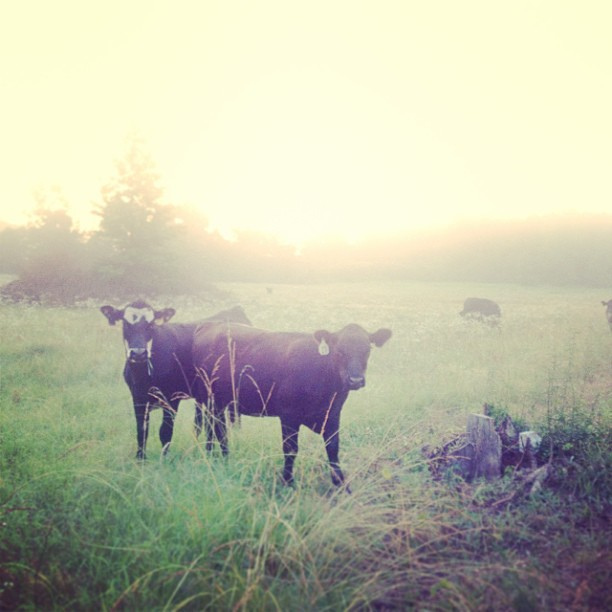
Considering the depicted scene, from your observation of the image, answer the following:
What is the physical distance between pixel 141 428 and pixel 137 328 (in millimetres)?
1294

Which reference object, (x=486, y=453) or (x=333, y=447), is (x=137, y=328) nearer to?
(x=333, y=447)

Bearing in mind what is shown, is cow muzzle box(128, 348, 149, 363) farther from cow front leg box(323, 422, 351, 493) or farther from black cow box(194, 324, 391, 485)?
cow front leg box(323, 422, 351, 493)

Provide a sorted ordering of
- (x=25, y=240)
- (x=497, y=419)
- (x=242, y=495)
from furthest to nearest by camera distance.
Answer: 1. (x=25, y=240)
2. (x=497, y=419)
3. (x=242, y=495)

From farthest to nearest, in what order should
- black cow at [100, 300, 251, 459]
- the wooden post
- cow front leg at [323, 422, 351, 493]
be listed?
1. black cow at [100, 300, 251, 459]
2. cow front leg at [323, 422, 351, 493]
3. the wooden post

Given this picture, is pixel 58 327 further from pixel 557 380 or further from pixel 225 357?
pixel 557 380

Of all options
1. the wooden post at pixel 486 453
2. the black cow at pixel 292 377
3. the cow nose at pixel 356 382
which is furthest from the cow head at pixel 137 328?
the wooden post at pixel 486 453

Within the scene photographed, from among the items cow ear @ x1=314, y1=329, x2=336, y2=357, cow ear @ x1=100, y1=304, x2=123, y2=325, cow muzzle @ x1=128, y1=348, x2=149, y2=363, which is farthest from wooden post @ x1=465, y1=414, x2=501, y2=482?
cow ear @ x1=100, y1=304, x2=123, y2=325

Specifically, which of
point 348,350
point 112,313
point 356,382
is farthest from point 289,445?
point 112,313

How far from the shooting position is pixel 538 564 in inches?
128

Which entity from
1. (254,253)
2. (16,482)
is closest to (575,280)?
(16,482)

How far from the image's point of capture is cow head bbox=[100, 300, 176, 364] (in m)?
5.36

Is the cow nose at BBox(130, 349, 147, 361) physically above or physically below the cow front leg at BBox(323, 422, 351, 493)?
above

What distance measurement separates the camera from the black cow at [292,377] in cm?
495

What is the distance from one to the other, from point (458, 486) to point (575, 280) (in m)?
24.6
